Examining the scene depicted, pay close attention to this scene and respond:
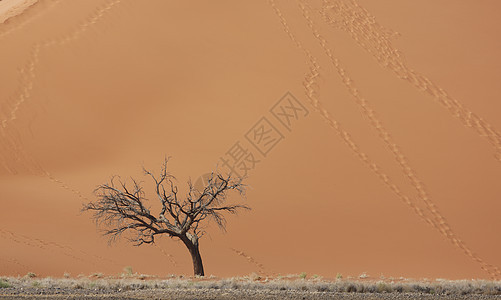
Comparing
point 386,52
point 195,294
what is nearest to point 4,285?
point 195,294

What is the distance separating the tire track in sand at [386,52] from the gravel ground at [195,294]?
11.5 metres

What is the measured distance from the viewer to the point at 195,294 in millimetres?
10469

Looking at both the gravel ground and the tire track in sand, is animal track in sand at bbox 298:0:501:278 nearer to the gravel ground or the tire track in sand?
the tire track in sand

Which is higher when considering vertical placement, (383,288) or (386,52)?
(386,52)

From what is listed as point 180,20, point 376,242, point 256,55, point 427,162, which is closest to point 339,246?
point 376,242

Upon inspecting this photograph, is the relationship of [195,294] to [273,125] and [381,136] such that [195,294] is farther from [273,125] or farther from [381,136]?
[381,136]

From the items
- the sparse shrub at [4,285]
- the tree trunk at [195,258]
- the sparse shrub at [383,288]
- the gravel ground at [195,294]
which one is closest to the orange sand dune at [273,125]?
the tree trunk at [195,258]

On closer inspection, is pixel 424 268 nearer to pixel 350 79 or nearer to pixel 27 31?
pixel 350 79

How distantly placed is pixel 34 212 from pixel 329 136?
358 inches

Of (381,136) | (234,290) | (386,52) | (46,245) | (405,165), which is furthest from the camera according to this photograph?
(386,52)

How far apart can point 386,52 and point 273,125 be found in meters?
6.62

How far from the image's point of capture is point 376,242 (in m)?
18.8

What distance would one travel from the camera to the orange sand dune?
60.5ft

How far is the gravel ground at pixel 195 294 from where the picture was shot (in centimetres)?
1009
